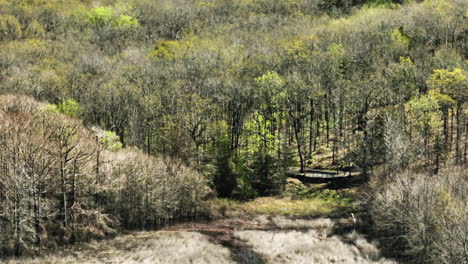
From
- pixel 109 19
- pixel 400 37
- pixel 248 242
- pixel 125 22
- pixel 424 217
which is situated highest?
pixel 109 19

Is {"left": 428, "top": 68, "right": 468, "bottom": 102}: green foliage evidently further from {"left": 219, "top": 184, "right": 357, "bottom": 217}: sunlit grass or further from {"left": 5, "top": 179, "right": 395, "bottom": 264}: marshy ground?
{"left": 5, "top": 179, "right": 395, "bottom": 264}: marshy ground

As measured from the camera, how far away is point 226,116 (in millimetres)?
84875

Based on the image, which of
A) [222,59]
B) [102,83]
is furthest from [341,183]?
[102,83]

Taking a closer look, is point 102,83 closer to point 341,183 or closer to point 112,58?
point 112,58

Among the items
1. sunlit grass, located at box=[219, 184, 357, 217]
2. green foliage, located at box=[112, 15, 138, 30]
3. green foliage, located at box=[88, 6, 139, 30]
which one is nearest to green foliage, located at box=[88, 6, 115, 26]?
green foliage, located at box=[88, 6, 139, 30]

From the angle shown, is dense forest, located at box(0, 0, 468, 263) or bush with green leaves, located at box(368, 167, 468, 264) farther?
dense forest, located at box(0, 0, 468, 263)

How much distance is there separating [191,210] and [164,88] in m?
33.2

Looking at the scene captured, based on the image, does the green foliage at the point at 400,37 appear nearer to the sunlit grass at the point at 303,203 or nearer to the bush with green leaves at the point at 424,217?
the sunlit grass at the point at 303,203

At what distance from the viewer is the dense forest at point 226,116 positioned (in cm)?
4244

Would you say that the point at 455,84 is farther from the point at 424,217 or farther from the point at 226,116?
the point at 424,217

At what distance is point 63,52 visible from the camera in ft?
355

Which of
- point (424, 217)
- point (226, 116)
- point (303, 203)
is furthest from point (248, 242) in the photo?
point (226, 116)

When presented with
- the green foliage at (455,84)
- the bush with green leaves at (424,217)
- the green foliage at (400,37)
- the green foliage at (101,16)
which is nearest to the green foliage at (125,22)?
the green foliage at (101,16)

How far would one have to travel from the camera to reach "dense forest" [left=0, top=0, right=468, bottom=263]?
42.4 metres
